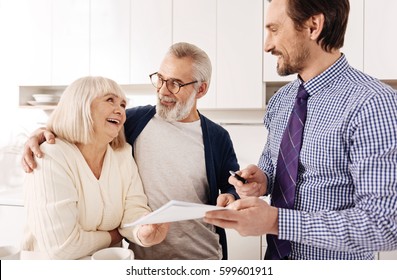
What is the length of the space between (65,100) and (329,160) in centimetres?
74

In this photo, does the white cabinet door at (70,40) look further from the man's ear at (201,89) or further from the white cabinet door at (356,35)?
the white cabinet door at (356,35)

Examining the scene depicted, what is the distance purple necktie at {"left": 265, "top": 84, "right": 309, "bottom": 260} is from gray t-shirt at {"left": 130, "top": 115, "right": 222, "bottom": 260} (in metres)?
0.28

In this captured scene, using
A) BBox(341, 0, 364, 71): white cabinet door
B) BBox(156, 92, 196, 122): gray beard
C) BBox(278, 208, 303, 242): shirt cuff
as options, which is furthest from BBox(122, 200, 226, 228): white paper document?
BBox(341, 0, 364, 71): white cabinet door

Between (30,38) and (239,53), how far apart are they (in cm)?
147

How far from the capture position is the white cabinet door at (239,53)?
7.13ft

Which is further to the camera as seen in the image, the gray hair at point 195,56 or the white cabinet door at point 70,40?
the white cabinet door at point 70,40

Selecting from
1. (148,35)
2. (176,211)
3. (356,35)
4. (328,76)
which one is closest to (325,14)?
(328,76)

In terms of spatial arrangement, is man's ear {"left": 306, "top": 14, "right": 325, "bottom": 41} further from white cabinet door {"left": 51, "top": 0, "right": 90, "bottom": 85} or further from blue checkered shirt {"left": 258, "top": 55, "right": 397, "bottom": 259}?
white cabinet door {"left": 51, "top": 0, "right": 90, "bottom": 85}

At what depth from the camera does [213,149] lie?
49.1 inches

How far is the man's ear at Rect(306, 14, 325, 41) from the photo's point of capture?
0.90 meters

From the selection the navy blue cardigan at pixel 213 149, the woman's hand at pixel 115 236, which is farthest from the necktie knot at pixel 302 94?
the woman's hand at pixel 115 236

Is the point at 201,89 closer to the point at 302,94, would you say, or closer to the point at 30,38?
the point at 302,94

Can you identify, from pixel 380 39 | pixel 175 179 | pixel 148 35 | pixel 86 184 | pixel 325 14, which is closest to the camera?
pixel 325 14

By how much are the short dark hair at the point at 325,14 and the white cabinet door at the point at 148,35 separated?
1.49m
